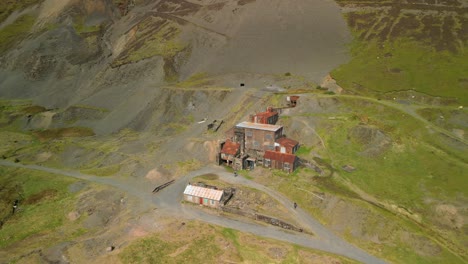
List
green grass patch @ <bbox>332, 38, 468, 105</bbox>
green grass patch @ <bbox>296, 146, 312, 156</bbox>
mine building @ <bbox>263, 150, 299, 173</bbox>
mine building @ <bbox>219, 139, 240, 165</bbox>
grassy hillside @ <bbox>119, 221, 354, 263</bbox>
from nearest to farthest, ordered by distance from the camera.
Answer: grassy hillside @ <bbox>119, 221, 354, 263</bbox> < mine building @ <bbox>263, 150, 299, 173</bbox> < green grass patch @ <bbox>296, 146, 312, 156</bbox> < mine building @ <bbox>219, 139, 240, 165</bbox> < green grass patch @ <bbox>332, 38, 468, 105</bbox>

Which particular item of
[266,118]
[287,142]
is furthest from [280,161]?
[266,118]

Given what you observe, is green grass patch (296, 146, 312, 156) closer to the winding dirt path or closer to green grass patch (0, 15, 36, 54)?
the winding dirt path

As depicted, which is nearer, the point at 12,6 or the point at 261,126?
the point at 261,126

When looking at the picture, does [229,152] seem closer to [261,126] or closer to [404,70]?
[261,126]

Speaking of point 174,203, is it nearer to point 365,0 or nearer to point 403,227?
point 403,227

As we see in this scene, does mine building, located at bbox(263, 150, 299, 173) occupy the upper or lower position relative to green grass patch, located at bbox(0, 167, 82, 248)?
upper

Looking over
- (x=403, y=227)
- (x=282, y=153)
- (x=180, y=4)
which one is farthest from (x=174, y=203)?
(x=180, y=4)

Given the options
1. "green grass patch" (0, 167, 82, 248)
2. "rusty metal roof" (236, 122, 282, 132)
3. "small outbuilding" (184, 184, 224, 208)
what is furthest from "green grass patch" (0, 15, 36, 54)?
"small outbuilding" (184, 184, 224, 208)
